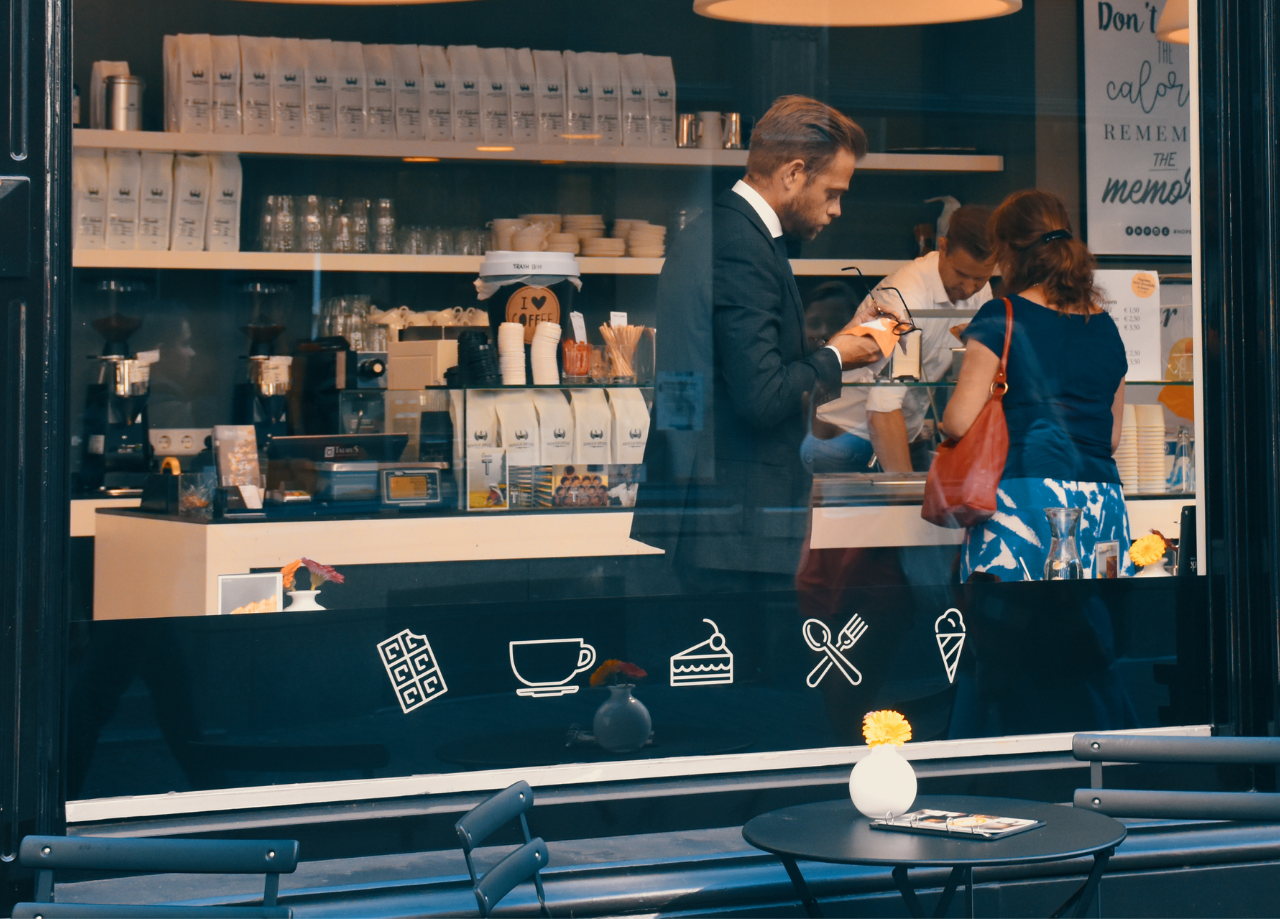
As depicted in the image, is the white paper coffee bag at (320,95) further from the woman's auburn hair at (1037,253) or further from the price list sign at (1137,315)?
the price list sign at (1137,315)

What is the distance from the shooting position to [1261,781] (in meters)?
3.83

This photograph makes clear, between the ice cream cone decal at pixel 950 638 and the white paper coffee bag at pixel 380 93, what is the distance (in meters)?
1.93

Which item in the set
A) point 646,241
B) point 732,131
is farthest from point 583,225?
point 732,131

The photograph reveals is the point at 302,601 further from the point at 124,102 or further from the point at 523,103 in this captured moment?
the point at 523,103

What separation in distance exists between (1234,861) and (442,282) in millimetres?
2476

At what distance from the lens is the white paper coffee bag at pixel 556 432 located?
3.85 meters

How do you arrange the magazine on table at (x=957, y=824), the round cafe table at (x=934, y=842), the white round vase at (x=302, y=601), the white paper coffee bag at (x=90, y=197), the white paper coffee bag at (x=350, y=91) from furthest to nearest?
the white paper coffee bag at (x=350, y=91) → the white round vase at (x=302, y=601) → the white paper coffee bag at (x=90, y=197) → the magazine on table at (x=957, y=824) → the round cafe table at (x=934, y=842)

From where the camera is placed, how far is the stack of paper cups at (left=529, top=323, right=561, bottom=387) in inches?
152

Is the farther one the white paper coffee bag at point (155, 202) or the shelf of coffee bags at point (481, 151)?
the shelf of coffee bags at point (481, 151)

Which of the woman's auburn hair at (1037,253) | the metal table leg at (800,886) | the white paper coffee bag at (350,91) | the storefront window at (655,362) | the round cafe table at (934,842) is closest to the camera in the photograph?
the round cafe table at (934,842)

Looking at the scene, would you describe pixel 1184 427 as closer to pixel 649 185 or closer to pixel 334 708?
pixel 649 185

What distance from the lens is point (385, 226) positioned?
3889mm

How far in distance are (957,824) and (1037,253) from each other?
6.29ft

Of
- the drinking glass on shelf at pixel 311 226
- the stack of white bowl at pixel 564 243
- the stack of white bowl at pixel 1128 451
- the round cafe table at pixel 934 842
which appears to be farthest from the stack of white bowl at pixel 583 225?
the round cafe table at pixel 934 842
